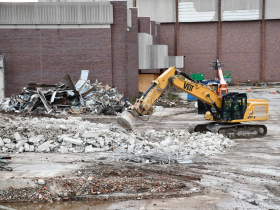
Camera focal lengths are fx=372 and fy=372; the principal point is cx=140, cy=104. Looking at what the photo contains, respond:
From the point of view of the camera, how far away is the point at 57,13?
27.1m

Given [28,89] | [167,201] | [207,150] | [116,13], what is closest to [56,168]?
[167,201]

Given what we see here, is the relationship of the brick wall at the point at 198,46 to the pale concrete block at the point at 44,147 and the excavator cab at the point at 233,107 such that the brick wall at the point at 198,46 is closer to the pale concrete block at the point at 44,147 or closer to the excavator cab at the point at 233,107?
the excavator cab at the point at 233,107

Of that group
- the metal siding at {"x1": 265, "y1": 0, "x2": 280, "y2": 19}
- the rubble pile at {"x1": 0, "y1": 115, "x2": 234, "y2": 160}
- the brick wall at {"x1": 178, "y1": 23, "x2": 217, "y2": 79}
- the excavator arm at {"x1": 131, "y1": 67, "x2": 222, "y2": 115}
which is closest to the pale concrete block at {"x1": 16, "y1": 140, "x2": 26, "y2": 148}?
the rubble pile at {"x1": 0, "y1": 115, "x2": 234, "y2": 160}

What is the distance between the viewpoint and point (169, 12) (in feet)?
152

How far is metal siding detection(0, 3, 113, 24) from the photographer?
88.0 ft

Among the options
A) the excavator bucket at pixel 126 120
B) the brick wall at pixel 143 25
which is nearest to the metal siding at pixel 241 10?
the brick wall at pixel 143 25

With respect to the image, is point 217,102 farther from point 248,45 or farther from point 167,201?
point 248,45

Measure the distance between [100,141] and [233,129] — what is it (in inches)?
238

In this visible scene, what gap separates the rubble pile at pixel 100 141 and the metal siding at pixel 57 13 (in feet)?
47.9

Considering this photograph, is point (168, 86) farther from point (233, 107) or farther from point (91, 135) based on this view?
point (233, 107)

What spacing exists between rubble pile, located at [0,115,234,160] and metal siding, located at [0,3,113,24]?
1461 centimetres

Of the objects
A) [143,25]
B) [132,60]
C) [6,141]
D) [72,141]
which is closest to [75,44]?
[132,60]

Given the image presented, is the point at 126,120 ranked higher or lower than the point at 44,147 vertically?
higher

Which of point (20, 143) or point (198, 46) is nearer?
point (20, 143)
